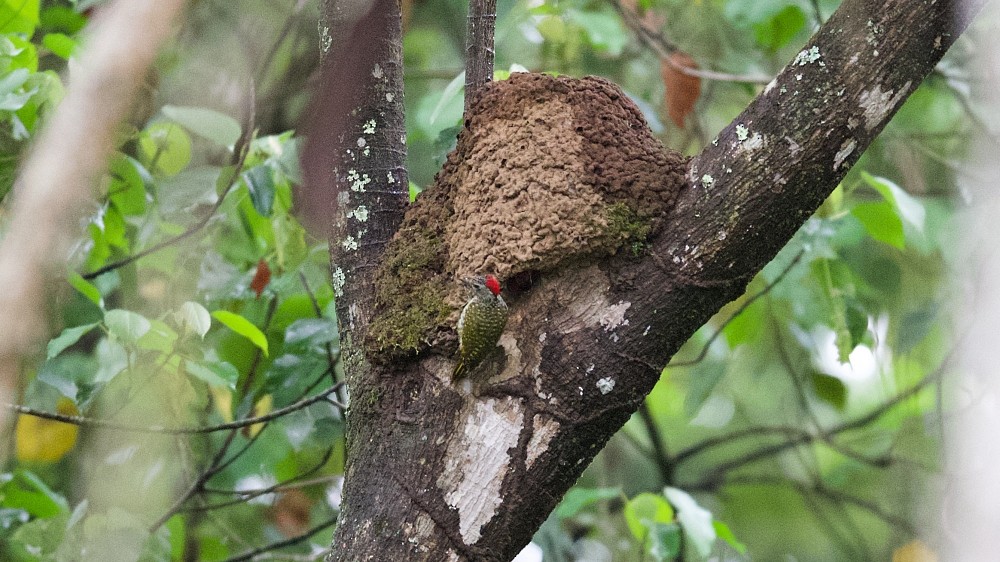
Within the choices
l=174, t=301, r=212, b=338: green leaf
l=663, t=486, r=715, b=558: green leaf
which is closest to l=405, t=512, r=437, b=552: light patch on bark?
l=174, t=301, r=212, b=338: green leaf

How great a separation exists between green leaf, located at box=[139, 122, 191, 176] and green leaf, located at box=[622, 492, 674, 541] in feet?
6.90

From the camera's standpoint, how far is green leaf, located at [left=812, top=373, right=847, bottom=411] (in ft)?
15.5

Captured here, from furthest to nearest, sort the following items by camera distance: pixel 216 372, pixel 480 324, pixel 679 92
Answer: pixel 679 92 < pixel 216 372 < pixel 480 324

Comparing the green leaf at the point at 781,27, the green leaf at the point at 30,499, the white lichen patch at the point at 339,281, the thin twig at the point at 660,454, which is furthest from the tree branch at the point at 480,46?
the thin twig at the point at 660,454

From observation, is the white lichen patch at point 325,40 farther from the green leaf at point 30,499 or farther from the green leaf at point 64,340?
the green leaf at point 30,499

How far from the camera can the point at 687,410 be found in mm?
3945

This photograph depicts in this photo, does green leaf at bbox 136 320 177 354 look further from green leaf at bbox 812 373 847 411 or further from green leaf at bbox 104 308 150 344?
green leaf at bbox 812 373 847 411

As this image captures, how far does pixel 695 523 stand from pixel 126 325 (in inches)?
74.0

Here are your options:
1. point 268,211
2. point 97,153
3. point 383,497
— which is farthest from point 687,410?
point 97,153

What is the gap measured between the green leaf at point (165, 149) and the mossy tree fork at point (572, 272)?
5.97 feet

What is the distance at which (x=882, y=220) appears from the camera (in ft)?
10.0

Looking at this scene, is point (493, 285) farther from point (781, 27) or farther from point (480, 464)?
point (781, 27)

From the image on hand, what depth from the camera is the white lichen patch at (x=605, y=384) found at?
192 cm

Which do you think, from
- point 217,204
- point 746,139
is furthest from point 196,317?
point 746,139
